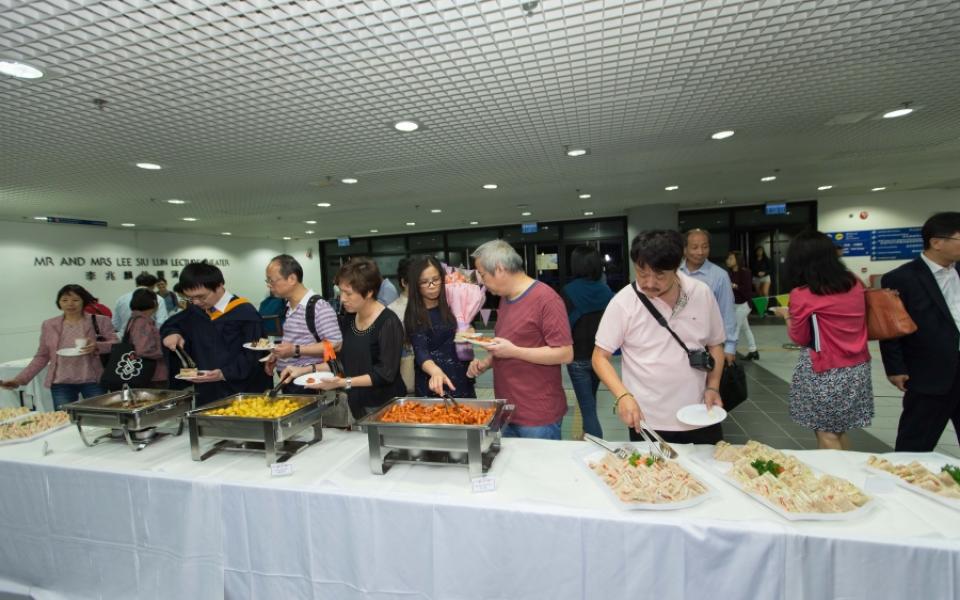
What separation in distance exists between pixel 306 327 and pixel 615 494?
6.32ft

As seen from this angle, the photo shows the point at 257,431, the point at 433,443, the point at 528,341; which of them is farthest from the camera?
the point at 528,341

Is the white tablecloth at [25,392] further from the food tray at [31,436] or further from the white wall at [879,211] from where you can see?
the white wall at [879,211]

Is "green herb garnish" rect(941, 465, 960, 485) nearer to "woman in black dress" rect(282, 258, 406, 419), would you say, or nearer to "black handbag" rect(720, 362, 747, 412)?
"black handbag" rect(720, 362, 747, 412)

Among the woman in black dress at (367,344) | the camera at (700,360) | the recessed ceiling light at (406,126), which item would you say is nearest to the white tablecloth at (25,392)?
the woman in black dress at (367,344)

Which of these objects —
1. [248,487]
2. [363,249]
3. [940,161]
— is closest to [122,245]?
[363,249]

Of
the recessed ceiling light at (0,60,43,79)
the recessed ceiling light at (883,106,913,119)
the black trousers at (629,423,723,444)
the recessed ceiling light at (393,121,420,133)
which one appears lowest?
the black trousers at (629,423,723,444)

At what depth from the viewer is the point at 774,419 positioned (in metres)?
4.12

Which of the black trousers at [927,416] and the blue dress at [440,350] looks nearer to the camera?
the black trousers at [927,416]

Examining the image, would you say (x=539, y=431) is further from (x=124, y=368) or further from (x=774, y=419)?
(x=774, y=419)

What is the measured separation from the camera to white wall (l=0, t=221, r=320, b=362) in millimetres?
7262

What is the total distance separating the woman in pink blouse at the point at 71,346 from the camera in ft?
11.0

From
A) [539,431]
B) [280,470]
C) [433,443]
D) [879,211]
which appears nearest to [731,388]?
[539,431]

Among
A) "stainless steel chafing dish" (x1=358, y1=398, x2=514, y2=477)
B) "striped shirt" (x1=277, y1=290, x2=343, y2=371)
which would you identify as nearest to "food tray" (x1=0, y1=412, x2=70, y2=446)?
"striped shirt" (x1=277, y1=290, x2=343, y2=371)

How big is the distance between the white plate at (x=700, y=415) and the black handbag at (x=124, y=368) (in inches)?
137
